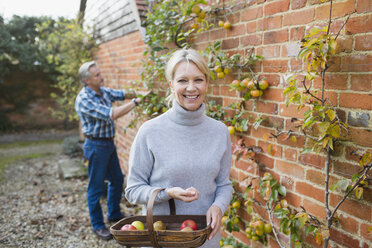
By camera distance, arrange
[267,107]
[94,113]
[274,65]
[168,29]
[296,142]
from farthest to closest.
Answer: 1. [94,113]
2. [168,29]
3. [267,107]
4. [274,65]
5. [296,142]

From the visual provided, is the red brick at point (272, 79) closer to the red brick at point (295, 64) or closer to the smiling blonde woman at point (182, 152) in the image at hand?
the red brick at point (295, 64)

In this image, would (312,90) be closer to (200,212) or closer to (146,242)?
(200,212)

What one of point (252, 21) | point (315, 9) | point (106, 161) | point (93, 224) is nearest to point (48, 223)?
point (93, 224)

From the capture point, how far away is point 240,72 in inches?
96.7

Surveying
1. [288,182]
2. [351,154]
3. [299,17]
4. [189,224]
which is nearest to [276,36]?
[299,17]

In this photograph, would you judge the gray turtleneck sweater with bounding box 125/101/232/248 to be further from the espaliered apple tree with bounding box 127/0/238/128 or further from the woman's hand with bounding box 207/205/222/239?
the espaliered apple tree with bounding box 127/0/238/128

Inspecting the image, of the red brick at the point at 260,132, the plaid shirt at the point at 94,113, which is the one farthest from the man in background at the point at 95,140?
the red brick at the point at 260,132

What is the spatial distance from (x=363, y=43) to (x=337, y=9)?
273 mm

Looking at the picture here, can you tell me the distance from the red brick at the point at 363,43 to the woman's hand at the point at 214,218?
1.20 meters

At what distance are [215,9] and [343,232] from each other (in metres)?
2.03

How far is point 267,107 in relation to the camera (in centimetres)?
224

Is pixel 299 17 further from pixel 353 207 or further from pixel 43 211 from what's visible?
pixel 43 211

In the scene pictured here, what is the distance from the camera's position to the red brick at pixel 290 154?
204 centimetres

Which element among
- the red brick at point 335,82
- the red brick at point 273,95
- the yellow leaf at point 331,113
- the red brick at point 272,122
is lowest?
the red brick at point 272,122
